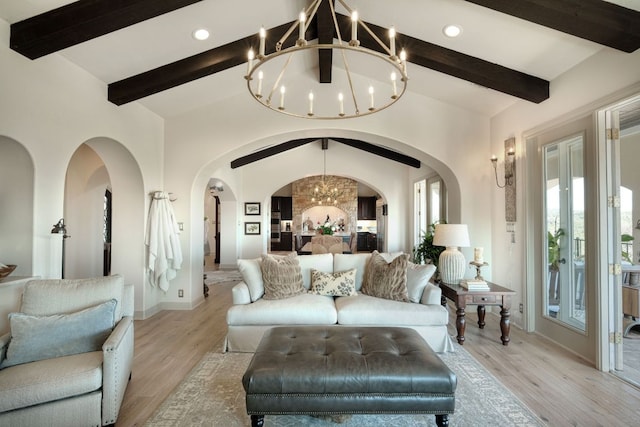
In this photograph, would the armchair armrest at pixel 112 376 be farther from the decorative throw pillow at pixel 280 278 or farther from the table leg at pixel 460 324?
the table leg at pixel 460 324

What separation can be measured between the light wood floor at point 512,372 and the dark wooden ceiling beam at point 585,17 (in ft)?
9.06

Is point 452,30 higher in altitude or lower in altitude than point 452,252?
higher

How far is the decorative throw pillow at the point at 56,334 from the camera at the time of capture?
2.09 m

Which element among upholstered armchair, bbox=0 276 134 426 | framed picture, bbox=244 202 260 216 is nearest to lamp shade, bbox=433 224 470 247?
upholstered armchair, bbox=0 276 134 426

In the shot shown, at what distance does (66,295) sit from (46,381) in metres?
0.71

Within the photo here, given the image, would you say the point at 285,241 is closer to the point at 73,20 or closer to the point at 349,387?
the point at 73,20

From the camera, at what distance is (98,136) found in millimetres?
3633

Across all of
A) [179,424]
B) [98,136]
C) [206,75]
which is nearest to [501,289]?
[179,424]

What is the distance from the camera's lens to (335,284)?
374cm

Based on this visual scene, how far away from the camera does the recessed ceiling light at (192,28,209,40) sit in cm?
333

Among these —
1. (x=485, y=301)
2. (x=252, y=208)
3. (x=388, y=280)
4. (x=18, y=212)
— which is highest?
(x=252, y=208)

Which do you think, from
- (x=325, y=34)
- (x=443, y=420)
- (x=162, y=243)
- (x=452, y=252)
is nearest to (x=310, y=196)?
(x=162, y=243)

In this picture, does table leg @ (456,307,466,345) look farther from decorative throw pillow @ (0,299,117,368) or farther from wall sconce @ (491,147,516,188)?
decorative throw pillow @ (0,299,117,368)

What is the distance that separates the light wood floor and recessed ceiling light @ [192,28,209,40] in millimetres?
3293
